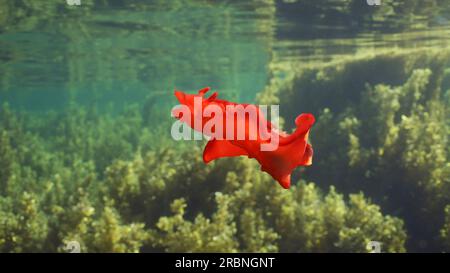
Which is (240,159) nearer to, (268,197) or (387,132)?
(268,197)

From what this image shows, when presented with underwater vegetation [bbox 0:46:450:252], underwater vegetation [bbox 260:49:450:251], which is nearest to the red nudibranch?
underwater vegetation [bbox 0:46:450:252]

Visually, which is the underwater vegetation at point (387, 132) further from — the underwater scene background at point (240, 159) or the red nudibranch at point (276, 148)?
the red nudibranch at point (276, 148)

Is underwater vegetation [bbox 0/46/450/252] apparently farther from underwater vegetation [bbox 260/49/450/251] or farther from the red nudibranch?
the red nudibranch

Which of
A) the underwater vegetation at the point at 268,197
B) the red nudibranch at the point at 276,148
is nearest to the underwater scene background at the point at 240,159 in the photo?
the underwater vegetation at the point at 268,197

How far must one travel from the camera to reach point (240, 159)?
26.7 ft

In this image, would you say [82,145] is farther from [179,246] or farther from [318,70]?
[179,246]

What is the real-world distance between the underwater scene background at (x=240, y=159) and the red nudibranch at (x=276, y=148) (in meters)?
5.12

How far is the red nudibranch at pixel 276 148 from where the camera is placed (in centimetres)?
120

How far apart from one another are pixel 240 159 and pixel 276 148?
22.7 feet

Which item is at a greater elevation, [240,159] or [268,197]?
[240,159]

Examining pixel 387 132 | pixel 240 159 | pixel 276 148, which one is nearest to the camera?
pixel 276 148

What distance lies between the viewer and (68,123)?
797 inches

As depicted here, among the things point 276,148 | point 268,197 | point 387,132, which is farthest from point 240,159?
point 276,148

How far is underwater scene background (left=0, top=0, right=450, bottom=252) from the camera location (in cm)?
702
